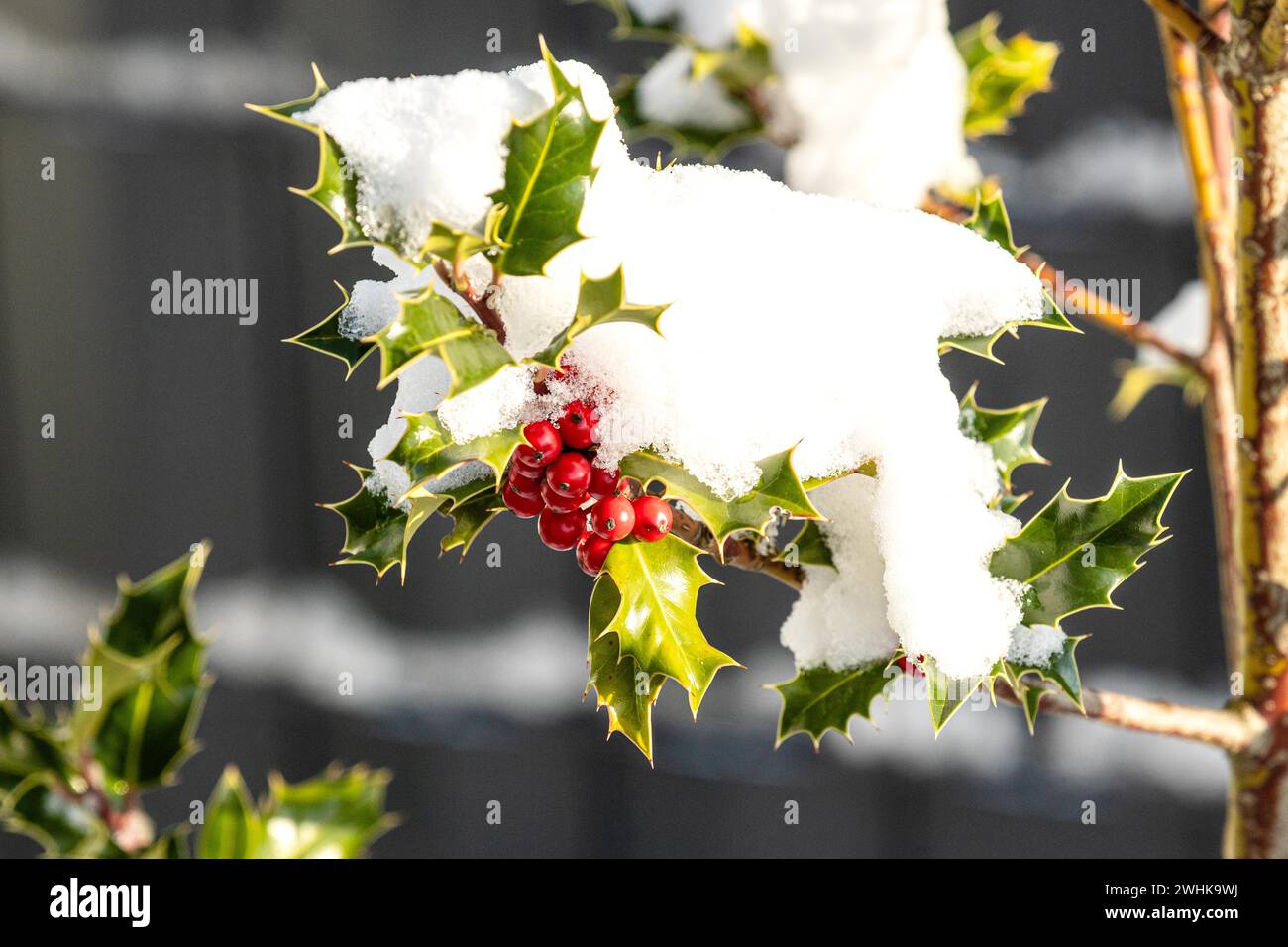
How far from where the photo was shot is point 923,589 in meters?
0.42

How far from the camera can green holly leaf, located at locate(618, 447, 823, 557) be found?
0.37 meters

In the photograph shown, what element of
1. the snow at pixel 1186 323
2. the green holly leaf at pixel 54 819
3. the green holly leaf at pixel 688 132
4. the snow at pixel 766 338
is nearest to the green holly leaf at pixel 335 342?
the snow at pixel 766 338

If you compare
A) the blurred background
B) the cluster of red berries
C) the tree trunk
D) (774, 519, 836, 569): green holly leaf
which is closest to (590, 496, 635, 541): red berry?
the cluster of red berries

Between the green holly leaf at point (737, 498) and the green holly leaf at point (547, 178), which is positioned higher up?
the green holly leaf at point (547, 178)

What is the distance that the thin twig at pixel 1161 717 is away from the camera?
0.51 meters

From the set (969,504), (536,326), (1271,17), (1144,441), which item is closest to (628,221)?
(536,326)

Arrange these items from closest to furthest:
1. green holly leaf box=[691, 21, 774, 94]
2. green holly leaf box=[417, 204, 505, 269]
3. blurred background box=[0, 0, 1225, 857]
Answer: green holly leaf box=[417, 204, 505, 269], green holly leaf box=[691, 21, 774, 94], blurred background box=[0, 0, 1225, 857]

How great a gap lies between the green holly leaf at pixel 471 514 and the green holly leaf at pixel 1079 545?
22cm

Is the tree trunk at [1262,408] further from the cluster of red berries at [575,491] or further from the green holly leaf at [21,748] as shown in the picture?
the green holly leaf at [21,748]

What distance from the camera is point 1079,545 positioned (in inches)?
17.6

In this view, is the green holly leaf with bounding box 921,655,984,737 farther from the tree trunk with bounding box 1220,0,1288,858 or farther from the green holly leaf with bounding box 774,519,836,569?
the tree trunk with bounding box 1220,0,1288,858

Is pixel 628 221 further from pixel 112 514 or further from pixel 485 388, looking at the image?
pixel 112 514

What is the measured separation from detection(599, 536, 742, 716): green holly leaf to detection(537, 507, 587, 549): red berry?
0.06 feet

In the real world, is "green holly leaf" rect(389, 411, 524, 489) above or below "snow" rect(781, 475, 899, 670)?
above
